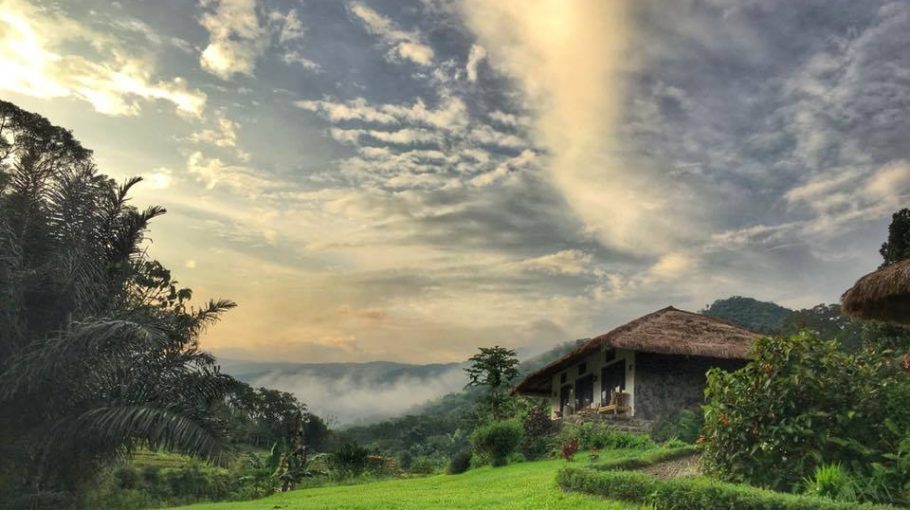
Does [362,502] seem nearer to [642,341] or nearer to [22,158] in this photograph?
[22,158]

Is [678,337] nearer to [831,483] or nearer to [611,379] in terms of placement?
[611,379]

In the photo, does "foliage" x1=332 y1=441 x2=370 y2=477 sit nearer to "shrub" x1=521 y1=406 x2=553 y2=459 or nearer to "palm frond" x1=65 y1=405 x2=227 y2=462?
"shrub" x1=521 y1=406 x2=553 y2=459

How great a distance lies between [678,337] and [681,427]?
5.46 metres

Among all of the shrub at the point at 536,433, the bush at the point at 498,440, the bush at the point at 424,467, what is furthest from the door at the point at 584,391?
the bush at the point at 498,440

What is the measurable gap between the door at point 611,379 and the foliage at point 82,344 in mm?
15661

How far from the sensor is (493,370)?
33.6 meters

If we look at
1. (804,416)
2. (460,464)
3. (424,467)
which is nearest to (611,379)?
(460,464)

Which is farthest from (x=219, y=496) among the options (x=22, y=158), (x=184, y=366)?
(x=22, y=158)

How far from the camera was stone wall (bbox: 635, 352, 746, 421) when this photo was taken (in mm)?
24797

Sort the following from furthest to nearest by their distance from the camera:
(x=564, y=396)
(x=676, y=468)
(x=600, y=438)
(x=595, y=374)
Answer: (x=564, y=396) < (x=595, y=374) < (x=600, y=438) < (x=676, y=468)

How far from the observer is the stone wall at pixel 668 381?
24.8 metres

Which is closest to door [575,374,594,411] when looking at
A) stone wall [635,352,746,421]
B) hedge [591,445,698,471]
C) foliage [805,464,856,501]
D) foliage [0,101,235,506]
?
stone wall [635,352,746,421]

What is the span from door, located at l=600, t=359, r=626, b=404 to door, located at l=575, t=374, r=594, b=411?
54.0 inches

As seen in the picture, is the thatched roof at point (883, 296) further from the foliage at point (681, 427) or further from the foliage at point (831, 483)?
the foliage at point (681, 427)
